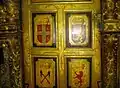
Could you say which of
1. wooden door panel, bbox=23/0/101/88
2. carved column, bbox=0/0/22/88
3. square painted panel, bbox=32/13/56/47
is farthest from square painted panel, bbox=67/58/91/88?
carved column, bbox=0/0/22/88

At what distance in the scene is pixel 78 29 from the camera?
464 cm

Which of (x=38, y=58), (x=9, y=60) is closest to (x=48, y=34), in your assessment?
(x=38, y=58)

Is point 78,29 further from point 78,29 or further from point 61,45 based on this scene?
point 61,45

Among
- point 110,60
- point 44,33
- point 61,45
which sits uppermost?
point 44,33

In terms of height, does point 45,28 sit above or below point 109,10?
below

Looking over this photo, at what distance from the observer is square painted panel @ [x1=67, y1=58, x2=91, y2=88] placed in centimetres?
466

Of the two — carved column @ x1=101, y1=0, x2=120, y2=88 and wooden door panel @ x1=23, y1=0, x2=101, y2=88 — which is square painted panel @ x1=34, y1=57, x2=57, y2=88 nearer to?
wooden door panel @ x1=23, y1=0, x2=101, y2=88

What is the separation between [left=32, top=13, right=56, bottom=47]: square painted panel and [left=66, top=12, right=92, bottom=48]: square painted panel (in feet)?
0.83

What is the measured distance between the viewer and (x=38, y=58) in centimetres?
475

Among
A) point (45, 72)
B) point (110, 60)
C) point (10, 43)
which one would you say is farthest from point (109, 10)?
point (10, 43)

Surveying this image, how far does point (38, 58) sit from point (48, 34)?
420 millimetres

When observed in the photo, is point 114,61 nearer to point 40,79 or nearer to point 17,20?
point 40,79

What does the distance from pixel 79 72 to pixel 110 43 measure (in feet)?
2.36

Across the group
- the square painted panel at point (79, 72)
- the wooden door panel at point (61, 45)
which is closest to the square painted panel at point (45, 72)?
the wooden door panel at point (61, 45)
